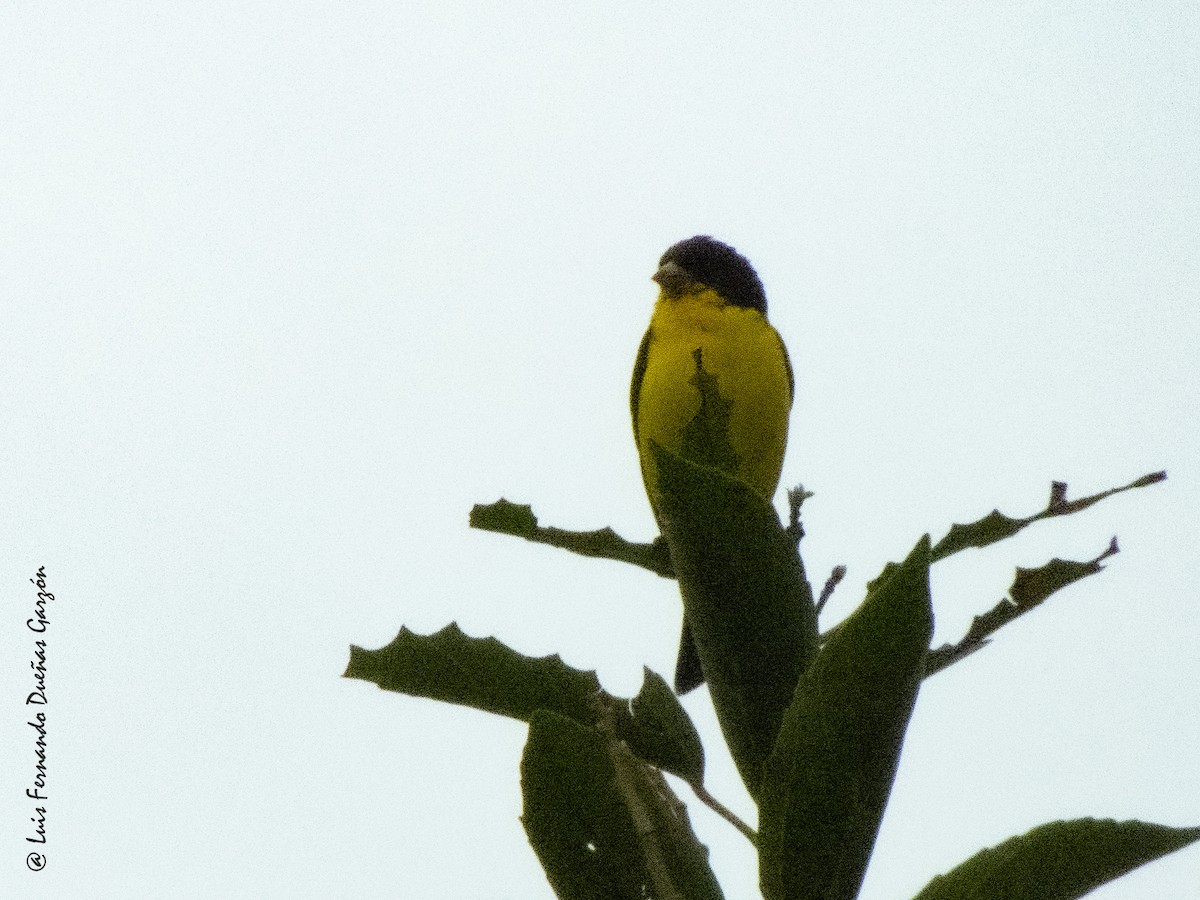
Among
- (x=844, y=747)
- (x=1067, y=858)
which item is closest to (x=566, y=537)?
(x=844, y=747)

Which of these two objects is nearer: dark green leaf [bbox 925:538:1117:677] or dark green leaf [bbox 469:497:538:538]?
dark green leaf [bbox 925:538:1117:677]

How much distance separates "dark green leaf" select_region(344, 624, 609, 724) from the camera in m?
1.43

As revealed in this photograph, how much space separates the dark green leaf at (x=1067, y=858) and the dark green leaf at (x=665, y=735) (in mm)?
298

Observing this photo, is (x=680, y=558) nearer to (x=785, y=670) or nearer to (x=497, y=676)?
(x=785, y=670)

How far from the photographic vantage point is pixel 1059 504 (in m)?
1.50

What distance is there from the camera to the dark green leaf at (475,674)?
1432 mm

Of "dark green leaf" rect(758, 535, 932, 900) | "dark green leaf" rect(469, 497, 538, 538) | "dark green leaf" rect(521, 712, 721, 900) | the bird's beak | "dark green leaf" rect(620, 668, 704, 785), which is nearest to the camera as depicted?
"dark green leaf" rect(758, 535, 932, 900)

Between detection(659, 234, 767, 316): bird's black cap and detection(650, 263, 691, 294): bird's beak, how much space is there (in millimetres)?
42

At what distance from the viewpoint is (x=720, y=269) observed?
5367 millimetres

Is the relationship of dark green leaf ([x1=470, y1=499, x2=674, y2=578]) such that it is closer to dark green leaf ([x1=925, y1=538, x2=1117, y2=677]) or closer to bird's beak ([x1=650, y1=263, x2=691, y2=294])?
dark green leaf ([x1=925, y1=538, x2=1117, y2=677])

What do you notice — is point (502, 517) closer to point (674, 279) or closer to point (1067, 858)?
point (1067, 858)

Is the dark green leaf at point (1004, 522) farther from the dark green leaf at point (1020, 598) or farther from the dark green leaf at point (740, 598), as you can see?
the dark green leaf at point (740, 598)

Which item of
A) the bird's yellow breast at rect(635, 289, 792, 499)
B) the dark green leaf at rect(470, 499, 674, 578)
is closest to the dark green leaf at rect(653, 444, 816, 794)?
the dark green leaf at rect(470, 499, 674, 578)

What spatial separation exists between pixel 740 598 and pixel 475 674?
32 cm
